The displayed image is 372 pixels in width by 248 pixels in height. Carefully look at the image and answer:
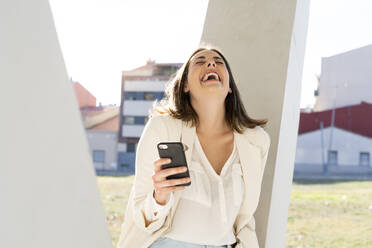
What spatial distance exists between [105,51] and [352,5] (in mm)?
6418

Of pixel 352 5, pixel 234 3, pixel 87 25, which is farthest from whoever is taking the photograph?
pixel 87 25

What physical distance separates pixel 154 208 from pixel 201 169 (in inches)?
9.7

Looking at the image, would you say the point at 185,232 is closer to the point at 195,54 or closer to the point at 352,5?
the point at 195,54

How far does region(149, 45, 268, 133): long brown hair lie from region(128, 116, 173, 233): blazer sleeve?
0.41 feet

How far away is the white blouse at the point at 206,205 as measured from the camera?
4.90 feet

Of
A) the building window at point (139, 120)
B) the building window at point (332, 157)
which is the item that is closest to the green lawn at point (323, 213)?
the building window at point (332, 157)

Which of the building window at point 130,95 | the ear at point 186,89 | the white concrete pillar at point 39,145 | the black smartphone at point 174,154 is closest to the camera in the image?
the white concrete pillar at point 39,145

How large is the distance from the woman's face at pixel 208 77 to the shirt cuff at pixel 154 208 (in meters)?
0.45

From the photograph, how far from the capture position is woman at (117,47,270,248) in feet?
4.91

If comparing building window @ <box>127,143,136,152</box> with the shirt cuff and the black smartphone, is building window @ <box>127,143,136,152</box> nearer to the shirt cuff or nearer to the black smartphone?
the shirt cuff

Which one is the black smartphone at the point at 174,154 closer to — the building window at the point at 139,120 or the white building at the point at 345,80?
the white building at the point at 345,80

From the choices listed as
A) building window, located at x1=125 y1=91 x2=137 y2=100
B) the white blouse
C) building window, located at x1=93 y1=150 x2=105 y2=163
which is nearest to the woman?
the white blouse

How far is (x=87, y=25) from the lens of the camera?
452 inches

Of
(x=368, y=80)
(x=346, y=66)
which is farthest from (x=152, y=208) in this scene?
(x=368, y=80)
